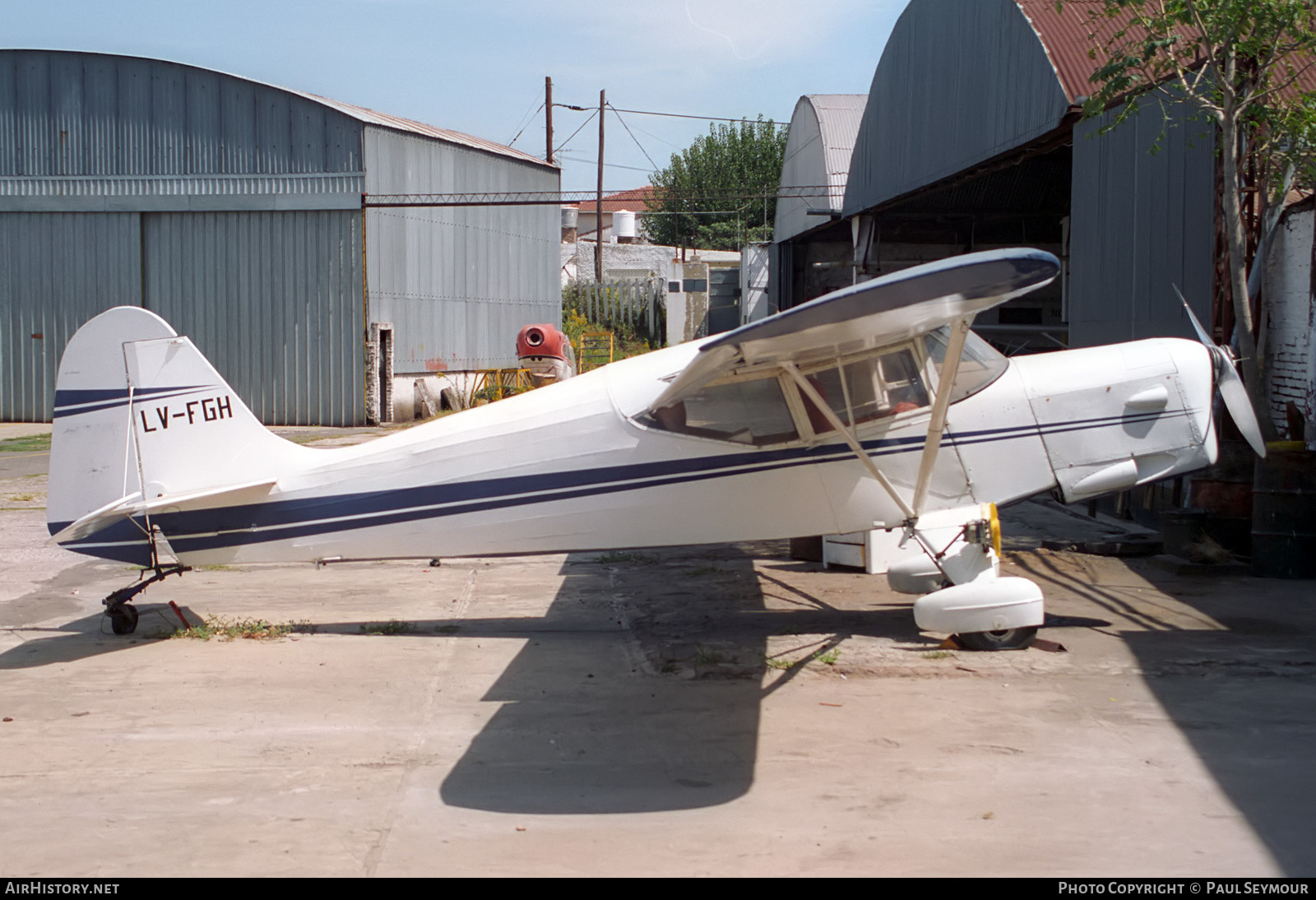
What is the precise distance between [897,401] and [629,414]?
165cm

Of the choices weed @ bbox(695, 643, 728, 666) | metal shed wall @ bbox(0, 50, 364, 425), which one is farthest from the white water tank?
weed @ bbox(695, 643, 728, 666)

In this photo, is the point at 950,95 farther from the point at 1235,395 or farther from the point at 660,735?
the point at 660,735

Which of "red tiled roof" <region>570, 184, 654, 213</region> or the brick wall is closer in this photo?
the brick wall

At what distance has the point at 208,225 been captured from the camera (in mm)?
23672

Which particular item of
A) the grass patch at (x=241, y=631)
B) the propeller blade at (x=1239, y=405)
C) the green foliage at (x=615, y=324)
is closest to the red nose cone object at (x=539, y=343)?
the grass patch at (x=241, y=631)

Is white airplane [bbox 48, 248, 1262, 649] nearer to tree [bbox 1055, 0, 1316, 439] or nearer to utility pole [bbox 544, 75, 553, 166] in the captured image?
tree [bbox 1055, 0, 1316, 439]

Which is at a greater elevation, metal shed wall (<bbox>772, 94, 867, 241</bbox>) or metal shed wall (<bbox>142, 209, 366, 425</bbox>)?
metal shed wall (<bbox>772, 94, 867, 241</bbox>)

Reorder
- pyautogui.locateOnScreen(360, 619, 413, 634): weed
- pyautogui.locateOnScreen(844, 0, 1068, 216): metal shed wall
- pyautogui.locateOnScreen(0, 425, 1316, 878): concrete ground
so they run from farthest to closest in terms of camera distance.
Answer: pyautogui.locateOnScreen(844, 0, 1068, 216): metal shed wall < pyautogui.locateOnScreen(360, 619, 413, 634): weed < pyautogui.locateOnScreen(0, 425, 1316, 878): concrete ground

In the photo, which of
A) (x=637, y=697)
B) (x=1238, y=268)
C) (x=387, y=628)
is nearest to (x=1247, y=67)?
(x=1238, y=268)

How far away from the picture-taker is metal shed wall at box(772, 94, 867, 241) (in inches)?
1077

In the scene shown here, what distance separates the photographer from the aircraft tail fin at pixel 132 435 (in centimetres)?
686

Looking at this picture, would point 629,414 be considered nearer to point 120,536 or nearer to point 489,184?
point 120,536

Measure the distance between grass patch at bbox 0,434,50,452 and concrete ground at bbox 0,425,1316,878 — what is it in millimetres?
12190

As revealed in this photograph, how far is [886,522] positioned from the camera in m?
6.90
